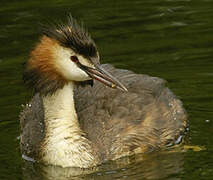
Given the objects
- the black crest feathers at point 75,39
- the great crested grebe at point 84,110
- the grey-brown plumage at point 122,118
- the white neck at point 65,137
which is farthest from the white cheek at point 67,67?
the grey-brown plumage at point 122,118

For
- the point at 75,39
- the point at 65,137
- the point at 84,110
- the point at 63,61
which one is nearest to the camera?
the point at 75,39

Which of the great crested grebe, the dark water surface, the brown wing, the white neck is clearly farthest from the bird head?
the dark water surface

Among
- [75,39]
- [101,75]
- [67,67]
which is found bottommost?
[101,75]

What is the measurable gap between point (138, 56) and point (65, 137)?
3.85 m

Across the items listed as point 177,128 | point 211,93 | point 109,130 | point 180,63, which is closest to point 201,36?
point 180,63

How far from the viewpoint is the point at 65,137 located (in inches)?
387

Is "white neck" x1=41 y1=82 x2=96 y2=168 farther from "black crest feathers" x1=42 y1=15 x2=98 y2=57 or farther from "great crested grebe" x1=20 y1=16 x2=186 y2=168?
"black crest feathers" x1=42 y1=15 x2=98 y2=57

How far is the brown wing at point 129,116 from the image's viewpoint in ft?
33.0

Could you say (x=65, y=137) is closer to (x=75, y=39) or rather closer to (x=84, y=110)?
(x=84, y=110)

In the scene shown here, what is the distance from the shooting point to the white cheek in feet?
31.0

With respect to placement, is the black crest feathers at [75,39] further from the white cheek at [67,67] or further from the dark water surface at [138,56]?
the dark water surface at [138,56]

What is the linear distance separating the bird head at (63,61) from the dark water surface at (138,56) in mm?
1062

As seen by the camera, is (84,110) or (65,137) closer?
(65,137)

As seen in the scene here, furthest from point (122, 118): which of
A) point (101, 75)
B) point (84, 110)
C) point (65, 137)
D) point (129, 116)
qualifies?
point (101, 75)
